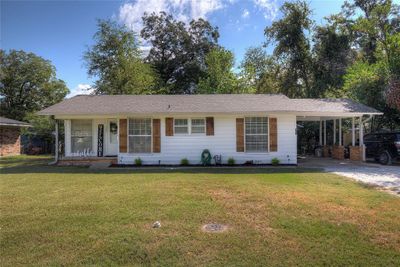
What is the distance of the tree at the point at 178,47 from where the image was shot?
36.6m

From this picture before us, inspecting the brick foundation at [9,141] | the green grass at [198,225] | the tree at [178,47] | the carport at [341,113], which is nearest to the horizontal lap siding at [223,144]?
the carport at [341,113]

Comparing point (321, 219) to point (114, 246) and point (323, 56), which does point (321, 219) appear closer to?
point (114, 246)

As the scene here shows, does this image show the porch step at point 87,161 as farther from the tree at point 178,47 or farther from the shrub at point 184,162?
the tree at point 178,47

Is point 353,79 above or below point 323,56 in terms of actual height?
below

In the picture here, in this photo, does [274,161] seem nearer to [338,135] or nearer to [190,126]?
[190,126]

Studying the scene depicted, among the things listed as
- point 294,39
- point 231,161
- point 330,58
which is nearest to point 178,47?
point 294,39

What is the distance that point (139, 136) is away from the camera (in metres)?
14.9

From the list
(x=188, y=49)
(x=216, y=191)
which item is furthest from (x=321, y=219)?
(x=188, y=49)

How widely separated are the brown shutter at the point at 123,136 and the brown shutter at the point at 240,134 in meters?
5.11

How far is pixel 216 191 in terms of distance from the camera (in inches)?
320

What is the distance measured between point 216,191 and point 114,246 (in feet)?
12.9

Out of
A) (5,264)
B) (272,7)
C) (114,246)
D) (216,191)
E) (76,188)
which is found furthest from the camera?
(272,7)

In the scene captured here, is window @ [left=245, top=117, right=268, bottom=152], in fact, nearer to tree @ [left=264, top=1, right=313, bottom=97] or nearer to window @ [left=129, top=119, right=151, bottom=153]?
window @ [left=129, top=119, right=151, bottom=153]

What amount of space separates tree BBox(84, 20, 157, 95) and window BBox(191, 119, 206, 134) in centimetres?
1347
